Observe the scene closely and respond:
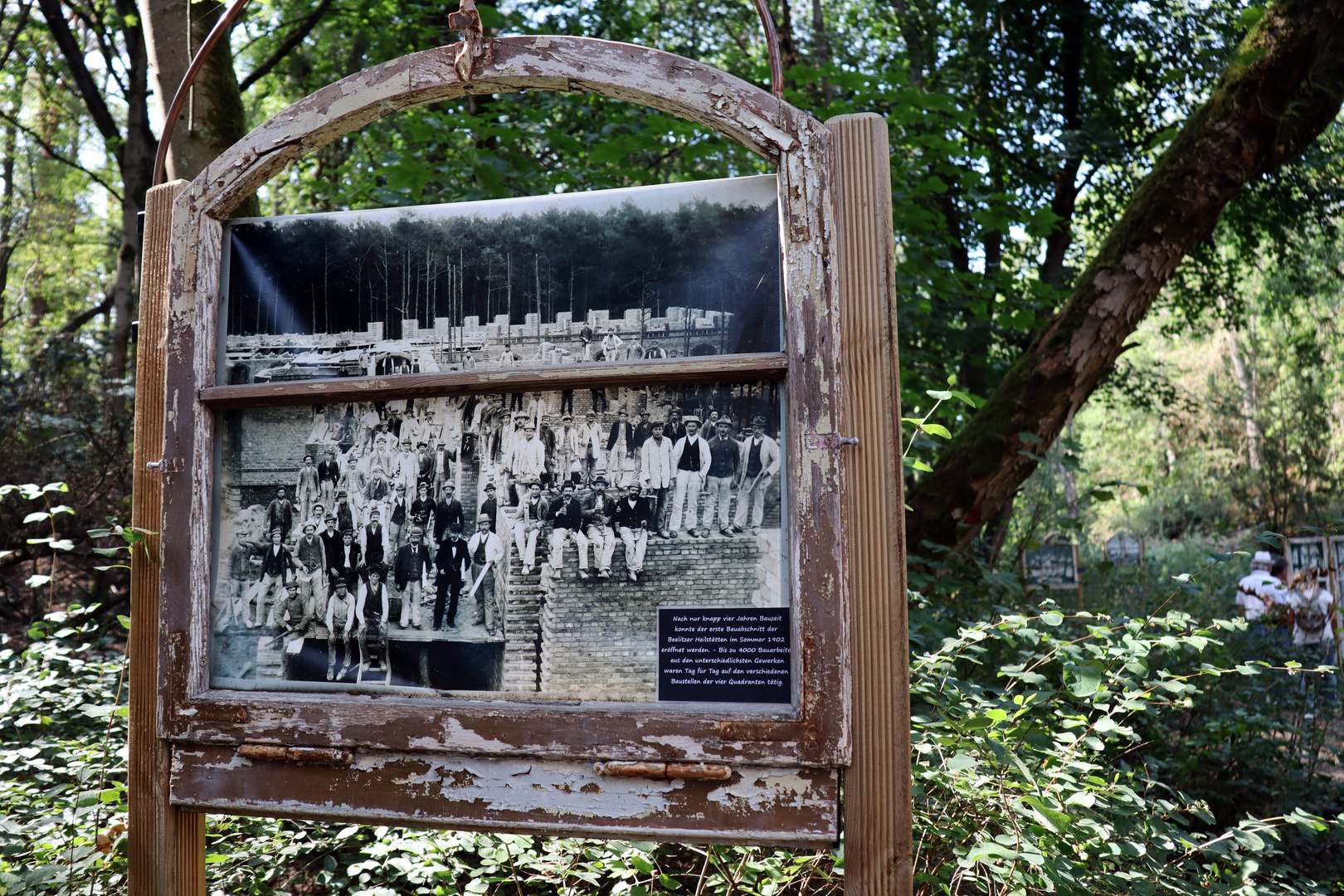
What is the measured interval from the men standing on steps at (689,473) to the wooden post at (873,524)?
285mm

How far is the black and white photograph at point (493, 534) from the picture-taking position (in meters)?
1.82

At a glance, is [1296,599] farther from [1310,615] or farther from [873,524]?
[873,524]

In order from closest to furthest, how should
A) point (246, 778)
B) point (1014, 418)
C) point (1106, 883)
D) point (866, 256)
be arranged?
point (866, 256)
point (246, 778)
point (1106, 883)
point (1014, 418)

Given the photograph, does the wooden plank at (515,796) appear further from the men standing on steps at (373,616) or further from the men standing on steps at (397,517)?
the men standing on steps at (397,517)

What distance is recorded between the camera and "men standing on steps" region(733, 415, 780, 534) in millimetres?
1805

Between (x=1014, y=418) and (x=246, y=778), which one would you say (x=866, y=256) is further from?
(x=1014, y=418)

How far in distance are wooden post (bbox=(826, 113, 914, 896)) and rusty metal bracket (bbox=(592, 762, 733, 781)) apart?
0.24 metres

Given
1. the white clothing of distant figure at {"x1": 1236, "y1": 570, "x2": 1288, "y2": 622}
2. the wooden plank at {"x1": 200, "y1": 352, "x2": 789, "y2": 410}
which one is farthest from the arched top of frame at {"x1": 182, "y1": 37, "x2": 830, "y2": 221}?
the white clothing of distant figure at {"x1": 1236, "y1": 570, "x2": 1288, "y2": 622}

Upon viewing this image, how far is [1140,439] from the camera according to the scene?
102 feet

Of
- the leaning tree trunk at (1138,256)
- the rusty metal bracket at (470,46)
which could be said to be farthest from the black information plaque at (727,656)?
the leaning tree trunk at (1138,256)

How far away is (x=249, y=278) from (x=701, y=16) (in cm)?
744

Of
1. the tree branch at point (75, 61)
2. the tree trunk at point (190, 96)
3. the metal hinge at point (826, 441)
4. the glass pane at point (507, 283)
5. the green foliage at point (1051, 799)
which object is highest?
the tree branch at point (75, 61)

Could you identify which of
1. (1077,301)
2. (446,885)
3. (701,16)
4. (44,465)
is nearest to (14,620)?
(44,465)

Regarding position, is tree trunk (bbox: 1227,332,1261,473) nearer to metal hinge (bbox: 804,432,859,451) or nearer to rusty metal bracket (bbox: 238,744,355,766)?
metal hinge (bbox: 804,432,859,451)
